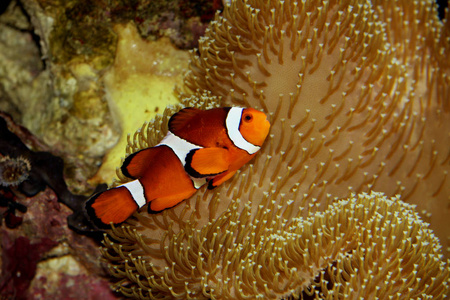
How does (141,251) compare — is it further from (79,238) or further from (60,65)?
(60,65)

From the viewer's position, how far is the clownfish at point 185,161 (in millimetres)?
1604

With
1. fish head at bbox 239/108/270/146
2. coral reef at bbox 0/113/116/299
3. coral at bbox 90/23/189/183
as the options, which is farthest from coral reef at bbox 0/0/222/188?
fish head at bbox 239/108/270/146

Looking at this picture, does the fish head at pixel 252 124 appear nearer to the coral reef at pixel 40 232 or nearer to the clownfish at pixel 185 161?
the clownfish at pixel 185 161

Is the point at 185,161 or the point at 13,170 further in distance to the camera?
the point at 13,170

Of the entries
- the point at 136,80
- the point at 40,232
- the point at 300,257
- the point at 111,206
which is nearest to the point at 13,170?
the point at 40,232

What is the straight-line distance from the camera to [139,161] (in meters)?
1.70

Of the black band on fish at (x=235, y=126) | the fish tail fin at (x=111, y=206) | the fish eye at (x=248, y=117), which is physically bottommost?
the fish tail fin at (x=111, y=206)

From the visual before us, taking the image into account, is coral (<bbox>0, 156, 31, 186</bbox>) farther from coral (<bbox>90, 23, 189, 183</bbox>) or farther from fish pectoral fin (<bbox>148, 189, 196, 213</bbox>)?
fish pectoral fin (<bbox>148, 189, 196, 213</bbox>)

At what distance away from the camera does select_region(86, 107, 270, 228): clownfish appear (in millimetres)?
1604

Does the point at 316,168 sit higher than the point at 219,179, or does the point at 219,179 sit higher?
the point at 316,168

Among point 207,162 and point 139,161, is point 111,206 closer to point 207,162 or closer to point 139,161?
point 139,161

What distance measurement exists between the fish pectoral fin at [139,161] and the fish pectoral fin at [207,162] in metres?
0.14

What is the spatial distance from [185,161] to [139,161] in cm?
22

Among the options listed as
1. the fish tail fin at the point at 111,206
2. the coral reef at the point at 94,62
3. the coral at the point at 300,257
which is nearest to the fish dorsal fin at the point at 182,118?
the fish tail fin at the point at 111,206
